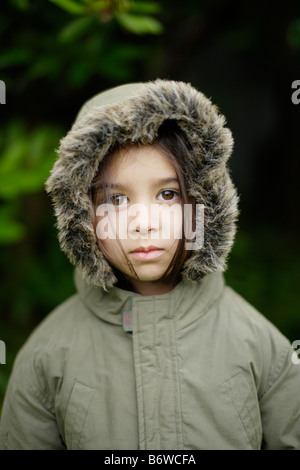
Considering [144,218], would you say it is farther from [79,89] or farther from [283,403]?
[79,89]

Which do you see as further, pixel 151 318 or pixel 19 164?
pixel 19 164

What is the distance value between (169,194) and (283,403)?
0.82 m

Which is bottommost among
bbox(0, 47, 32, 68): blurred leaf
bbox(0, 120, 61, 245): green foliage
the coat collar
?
the coat collar

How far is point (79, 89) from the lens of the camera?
128 inches

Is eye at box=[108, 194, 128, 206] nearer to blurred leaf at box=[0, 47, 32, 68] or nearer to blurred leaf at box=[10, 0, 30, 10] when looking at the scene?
blurred leaf at box=[10, 0, 30, 10]

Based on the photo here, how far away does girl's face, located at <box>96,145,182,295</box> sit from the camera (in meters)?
1.46

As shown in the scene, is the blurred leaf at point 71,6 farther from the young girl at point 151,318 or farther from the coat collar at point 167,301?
the coat collar at point 167,301

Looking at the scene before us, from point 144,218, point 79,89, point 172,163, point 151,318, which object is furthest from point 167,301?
point 79,89

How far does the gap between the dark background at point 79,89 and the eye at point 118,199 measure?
893 mm

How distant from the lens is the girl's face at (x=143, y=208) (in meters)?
1.46

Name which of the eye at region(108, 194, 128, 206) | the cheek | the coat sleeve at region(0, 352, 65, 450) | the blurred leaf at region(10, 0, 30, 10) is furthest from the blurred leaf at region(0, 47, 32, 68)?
the coat sleeve at region(0, 352, 65, 450)

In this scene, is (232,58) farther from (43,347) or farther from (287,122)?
(43,347)

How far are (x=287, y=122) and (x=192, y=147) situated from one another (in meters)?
5.03

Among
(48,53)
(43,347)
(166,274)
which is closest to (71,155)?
(166,274)
